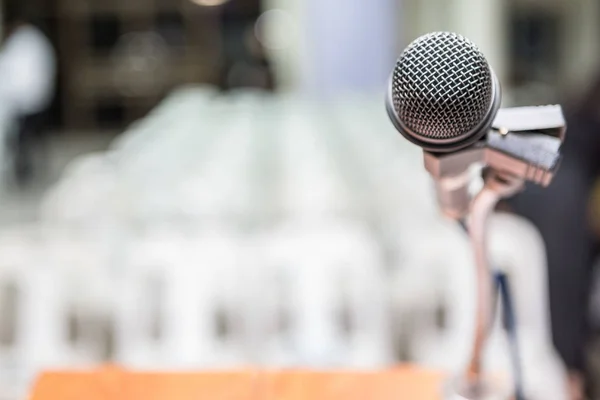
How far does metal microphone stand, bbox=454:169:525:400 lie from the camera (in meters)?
0.78

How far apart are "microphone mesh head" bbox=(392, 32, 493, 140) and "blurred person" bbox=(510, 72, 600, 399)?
1.40 m

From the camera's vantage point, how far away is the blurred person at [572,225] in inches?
79.5

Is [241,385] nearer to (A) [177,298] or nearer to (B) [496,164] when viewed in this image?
(B) [496,164]

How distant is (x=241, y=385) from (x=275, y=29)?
729 cm

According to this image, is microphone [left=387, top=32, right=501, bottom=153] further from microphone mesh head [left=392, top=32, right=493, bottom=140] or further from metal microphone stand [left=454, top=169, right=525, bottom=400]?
metal microphone stand [left=454, top=169, right=525, bottom=400]

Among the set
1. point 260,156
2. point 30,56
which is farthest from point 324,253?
point 30,56

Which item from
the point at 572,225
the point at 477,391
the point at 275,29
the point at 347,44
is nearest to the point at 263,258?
the point at 572,225

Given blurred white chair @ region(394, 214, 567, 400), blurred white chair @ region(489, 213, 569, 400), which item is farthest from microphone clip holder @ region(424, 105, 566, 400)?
blurred white chair @ region(489, 213, 569, 400)

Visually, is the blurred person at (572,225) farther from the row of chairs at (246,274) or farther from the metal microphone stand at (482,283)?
the metal microphone stand at (482,283)

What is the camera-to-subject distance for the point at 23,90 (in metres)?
6.86

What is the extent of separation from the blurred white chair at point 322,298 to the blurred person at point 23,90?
4.77m

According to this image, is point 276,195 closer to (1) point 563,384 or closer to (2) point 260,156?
(2) point 260,156

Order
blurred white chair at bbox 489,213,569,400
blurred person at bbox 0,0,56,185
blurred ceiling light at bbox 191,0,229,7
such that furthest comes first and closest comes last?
1. blurred ceiling light at bbox 191,0,229,7
2. blurred person at bbox 0,0,56,185
3. blurred white chair at bbox 489,213,569,400

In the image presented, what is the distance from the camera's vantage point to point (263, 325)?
2453mm
